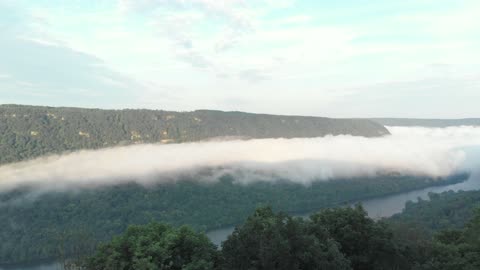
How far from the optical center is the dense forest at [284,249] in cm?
2056

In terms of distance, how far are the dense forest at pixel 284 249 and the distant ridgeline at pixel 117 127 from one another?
10652cm

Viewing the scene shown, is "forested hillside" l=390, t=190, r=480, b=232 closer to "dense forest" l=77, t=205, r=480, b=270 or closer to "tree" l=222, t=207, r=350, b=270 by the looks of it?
"dense forest" l=77, t=205, r=480, b=270

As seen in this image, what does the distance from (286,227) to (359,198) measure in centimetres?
12055

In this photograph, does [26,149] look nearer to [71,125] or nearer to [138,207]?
[71,125]

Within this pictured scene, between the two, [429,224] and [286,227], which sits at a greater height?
[286,227]

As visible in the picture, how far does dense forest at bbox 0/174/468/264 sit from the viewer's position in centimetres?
8312

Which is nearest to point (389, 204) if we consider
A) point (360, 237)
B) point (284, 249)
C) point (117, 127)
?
point (117, 127)

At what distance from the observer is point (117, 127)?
146 m

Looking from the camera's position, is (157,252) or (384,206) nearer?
(157,252)

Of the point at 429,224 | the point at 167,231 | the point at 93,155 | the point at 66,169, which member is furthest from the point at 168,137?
the point at 167,231

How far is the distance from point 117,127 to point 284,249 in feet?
442

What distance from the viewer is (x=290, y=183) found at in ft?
454

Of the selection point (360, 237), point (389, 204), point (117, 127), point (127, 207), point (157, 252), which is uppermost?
point (117, 127)

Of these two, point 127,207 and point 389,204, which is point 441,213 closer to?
point 389,204
